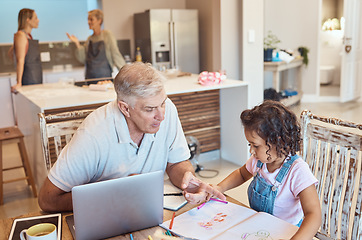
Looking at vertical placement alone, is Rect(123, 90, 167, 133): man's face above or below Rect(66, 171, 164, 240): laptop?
above

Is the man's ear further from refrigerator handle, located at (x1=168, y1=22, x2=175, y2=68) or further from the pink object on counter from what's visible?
refrigerator handle, located at (x1=168, y1=22, x2=175, y2=68)

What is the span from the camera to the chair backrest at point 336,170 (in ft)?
4.65

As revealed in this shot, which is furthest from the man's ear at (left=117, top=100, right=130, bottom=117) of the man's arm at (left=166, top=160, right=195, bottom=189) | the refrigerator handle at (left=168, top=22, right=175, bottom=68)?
the refrigerator handle at (left=168, top=22, right=175, bottom=68)

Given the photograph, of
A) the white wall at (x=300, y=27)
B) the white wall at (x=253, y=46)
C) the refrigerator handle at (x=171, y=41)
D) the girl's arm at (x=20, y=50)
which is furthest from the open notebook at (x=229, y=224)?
the white wall at (x=300, y=27)

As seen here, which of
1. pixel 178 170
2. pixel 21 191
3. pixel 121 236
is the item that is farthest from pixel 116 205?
pixel 21 191

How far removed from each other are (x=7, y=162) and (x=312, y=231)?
157 inches

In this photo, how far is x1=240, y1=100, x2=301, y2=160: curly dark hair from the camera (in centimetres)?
134

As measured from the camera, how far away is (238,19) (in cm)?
407

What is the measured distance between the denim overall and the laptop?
1.31ft

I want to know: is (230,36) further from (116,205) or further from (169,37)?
(116,205)

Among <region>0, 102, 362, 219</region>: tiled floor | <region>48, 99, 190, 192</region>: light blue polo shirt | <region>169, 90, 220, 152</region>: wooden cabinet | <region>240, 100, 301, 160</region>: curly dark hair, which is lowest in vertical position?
<region>0, 102, 362, 219</region>: tiled floor

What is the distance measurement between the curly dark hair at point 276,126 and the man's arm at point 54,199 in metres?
0.70

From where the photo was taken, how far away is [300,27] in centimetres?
720

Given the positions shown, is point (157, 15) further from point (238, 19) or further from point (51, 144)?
point (51, 144)
